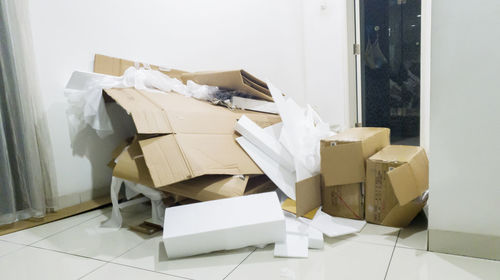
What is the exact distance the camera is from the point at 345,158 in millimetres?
1531

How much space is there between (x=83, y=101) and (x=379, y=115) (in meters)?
3.15

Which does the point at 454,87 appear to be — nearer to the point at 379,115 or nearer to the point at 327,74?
the point at 327,74

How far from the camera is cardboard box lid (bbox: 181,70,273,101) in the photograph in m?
2.12

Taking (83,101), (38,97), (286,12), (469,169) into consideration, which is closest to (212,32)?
(286,12)

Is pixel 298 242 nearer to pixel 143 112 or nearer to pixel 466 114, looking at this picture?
pixel 466 114

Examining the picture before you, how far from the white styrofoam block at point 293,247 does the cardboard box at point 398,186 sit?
0.42 m

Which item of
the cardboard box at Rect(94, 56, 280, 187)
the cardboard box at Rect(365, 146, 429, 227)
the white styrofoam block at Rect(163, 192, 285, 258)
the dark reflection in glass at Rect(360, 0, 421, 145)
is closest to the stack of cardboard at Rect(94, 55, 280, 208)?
the cardboard box at Rect(94, 56, 280, 187)

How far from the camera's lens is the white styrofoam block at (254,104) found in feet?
7.27

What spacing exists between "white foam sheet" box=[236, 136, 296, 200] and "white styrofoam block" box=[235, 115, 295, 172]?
2cm

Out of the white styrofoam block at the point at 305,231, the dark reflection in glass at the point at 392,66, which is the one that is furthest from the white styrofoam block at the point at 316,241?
the dark reflection in glass at the point at 392,66

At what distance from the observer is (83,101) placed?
6.10 ft

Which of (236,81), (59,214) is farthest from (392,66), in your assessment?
(59,214)

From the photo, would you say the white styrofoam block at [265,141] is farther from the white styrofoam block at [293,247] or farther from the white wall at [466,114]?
the white wall at [466,114]

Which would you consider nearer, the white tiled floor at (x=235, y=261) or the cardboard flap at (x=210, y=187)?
the white tiled floor at (x=235, y=261)
